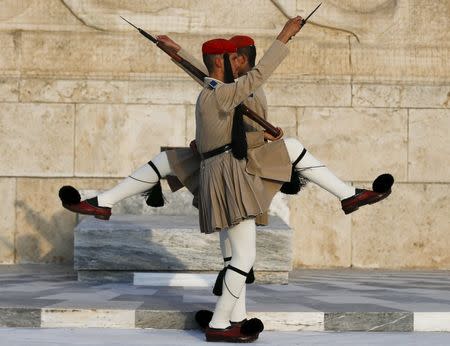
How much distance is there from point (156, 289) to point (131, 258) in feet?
2.87

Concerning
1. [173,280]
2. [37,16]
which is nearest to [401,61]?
[37,16]

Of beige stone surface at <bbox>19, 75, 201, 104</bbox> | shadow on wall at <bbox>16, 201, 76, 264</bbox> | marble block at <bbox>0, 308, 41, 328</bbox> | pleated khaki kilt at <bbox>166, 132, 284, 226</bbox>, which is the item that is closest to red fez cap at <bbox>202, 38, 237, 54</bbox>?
pleated khaki kilt at <bbox>166, 132, 284, 226</bbox>

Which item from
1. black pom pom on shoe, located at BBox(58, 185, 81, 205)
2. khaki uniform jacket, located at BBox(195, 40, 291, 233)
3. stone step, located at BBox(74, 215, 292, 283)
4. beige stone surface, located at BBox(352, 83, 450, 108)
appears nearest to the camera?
khaki uniform jacket, located at BBox(195, 40, 291, 233)

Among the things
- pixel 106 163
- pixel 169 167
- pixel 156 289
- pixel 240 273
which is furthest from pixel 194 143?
pixel 106 163

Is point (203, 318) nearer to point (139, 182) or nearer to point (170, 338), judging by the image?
point (170, 338)

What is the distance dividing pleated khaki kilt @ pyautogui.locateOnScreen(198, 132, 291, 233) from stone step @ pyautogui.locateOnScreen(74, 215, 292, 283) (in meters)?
3.09

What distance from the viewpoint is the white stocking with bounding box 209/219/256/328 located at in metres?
5.65

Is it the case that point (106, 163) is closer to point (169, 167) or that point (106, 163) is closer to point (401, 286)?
point (401, 286)

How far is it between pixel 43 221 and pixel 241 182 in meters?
6.05

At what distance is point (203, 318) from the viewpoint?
6.04 metres

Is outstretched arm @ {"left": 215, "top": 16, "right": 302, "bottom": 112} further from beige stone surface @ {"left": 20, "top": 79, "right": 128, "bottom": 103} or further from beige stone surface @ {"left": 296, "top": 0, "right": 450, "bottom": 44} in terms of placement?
beige stone surface @ {"left": 296, "top": 0, "right": 450, "bottom": 44}

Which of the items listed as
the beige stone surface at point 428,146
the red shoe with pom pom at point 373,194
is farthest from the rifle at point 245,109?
the beige stone surface at point 428,146

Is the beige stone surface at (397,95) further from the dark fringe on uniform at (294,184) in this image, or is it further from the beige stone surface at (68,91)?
the dark fringe on uniform at (294,184)

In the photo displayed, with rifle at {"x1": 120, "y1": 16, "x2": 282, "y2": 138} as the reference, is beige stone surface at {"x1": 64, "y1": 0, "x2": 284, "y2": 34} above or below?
above
